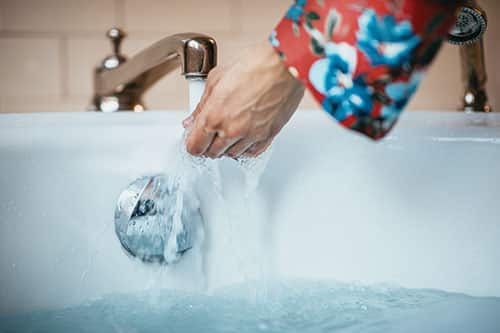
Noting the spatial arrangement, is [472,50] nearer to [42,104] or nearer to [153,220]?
[153,220]

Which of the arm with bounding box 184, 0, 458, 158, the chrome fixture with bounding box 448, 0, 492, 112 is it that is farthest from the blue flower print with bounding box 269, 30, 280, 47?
the chrome fixture with bounding box 448, 0, 492, 112

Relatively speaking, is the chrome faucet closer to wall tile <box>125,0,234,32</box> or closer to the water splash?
wall tile <box>125,0,234,32</box>

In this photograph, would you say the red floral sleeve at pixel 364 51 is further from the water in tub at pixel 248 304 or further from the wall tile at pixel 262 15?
the wall tile at pixel 262 15

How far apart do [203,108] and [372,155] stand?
379 mm

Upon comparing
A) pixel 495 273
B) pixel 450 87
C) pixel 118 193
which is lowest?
pixel 495 273

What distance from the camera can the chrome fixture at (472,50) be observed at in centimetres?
86

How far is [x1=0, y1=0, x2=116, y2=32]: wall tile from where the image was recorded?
44.1 inches

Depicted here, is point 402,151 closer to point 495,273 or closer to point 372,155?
point 372,155

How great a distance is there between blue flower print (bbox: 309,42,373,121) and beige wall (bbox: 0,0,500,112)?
79 cm

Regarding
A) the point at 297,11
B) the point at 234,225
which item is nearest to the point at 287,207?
the point at 234,225

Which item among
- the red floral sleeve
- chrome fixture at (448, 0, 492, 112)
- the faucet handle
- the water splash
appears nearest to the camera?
the red floral sleeve

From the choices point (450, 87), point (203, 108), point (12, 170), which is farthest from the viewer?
point (450, 87)

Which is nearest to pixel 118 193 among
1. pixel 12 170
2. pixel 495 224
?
pixel 12 170

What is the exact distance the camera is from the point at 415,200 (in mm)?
821
